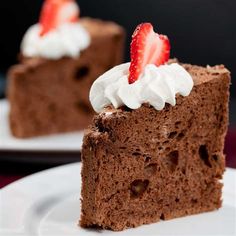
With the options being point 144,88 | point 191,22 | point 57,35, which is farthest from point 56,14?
point 144,88

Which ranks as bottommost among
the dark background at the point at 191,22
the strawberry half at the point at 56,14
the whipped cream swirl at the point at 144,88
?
the dark background at the point at 191,22

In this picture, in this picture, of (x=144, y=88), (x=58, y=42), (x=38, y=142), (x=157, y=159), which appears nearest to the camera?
(x=144, y=88)

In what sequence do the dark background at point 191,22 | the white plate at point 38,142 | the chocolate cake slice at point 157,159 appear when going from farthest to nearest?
1. the dark background at point 191,22
2. the white plate at point 38,142
3. the chocolate cake slice at point 157,159

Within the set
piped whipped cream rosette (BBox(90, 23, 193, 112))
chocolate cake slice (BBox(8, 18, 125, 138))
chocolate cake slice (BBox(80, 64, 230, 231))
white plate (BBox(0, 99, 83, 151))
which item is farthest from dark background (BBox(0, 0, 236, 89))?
piped whipped cream rosette (BBox(90, 23, 193, 112))

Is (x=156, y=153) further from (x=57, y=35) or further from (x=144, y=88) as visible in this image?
(x=57, y=35)

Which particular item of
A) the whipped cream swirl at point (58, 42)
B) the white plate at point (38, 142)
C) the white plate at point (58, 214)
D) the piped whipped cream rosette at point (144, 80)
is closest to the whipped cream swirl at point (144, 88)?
the piped whipped cream rosette at point (144, 80)

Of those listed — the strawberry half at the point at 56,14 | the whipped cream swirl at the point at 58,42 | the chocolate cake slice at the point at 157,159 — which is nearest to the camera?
the chocolate cake slice at the point at 157,159

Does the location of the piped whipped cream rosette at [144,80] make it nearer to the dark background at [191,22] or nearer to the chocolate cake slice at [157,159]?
the chocolate cake slice at [157,159]
